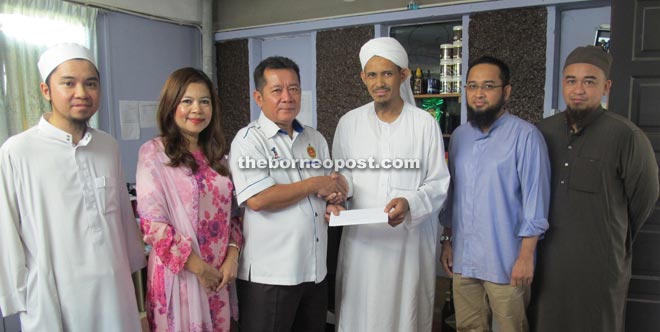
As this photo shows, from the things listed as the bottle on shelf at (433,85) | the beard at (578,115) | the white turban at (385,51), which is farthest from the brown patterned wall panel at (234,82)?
the beard at (578,115)

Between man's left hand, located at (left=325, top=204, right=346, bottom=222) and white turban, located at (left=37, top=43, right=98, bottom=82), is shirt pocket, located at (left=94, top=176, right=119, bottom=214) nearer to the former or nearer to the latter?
white turban, located at (left=37, top=43, right=98, bottom=82)

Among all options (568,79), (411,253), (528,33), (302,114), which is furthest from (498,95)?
(302,114)

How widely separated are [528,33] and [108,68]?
3499 mm

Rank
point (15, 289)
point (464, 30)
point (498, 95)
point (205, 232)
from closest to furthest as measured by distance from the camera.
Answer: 1. point (15, 289)
2. point (205, 232)
3. point (498, 95)
4. point (464, 30)

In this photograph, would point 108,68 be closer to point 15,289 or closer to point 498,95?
point 15,289

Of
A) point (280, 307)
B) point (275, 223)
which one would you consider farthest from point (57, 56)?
point (280, 307)

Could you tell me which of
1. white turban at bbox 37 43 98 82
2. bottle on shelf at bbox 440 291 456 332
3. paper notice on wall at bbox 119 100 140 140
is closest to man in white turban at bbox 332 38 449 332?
bottle on shelf at bbox 440 291 456 332

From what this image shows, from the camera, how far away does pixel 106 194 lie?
1681mm

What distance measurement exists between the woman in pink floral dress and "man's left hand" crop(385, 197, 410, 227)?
2.18 ft

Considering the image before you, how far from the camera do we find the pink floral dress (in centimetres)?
165

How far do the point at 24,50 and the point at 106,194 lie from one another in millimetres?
2426

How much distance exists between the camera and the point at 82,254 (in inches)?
62.8

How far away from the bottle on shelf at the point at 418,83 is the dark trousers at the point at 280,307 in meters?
2.47

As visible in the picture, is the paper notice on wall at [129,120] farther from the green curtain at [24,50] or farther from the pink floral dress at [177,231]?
the pink floral dress at [177,231]
